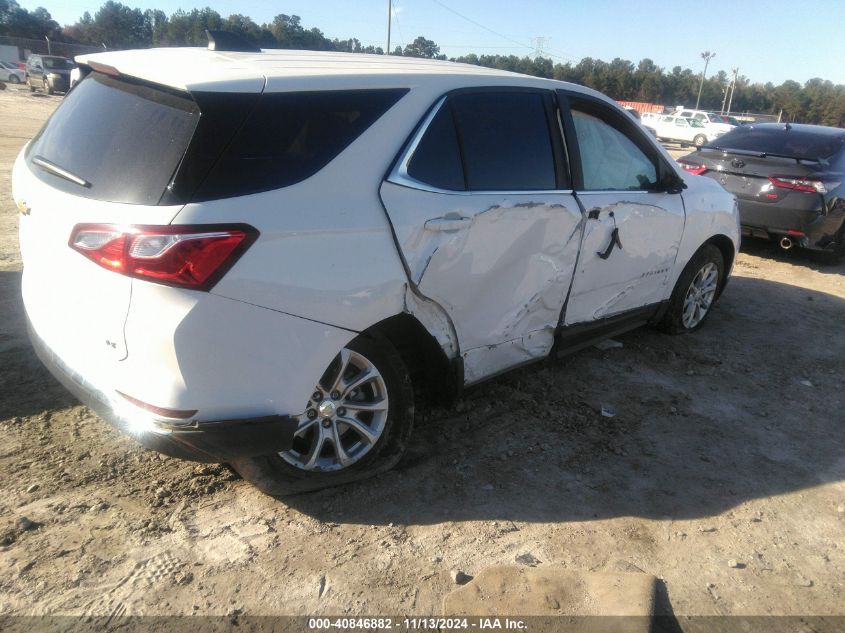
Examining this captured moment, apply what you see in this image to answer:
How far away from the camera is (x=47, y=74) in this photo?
3322 centimetres

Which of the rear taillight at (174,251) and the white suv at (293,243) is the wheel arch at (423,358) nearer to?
the white suv at (293,243)

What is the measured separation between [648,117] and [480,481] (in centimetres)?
3994

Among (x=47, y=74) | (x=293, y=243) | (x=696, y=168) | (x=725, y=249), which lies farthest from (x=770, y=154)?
(x=47, y=74)

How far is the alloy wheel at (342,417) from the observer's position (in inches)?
114

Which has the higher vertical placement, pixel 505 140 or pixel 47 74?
pixel 505 140

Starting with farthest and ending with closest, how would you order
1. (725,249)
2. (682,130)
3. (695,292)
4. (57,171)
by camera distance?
1. (682,130)
2. (725,249)
3. (695,292)
4. (57,171)

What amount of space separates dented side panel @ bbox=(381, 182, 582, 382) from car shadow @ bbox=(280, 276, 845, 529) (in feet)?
1.44

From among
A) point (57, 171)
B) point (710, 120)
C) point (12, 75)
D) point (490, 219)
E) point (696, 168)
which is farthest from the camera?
point (12, 75)

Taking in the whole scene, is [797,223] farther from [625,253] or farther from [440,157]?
[440,157]

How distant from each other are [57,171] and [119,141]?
335mm

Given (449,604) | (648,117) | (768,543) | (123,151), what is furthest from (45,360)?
(648,117)

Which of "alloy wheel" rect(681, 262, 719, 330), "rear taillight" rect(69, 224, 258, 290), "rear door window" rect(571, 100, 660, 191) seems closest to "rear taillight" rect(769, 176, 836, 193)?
"alloy wheel" rect(681, 262, 719, 330)

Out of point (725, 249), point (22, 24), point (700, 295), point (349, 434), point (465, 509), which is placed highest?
point (22, 24)

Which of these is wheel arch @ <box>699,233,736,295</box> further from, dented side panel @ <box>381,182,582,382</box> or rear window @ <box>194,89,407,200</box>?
rear window @ <box>194,89,407,200</box>
